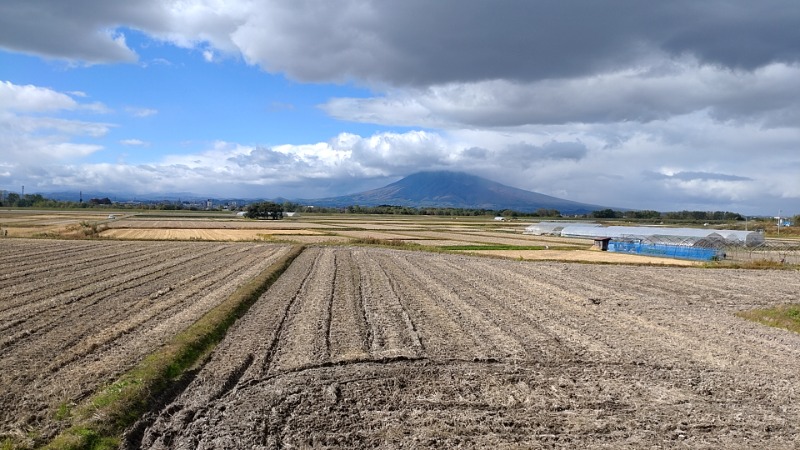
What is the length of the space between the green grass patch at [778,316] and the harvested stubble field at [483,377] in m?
0.77

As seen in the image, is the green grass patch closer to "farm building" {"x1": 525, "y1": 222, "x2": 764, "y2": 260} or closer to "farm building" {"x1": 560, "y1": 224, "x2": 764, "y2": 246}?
"farm building" {"x1": 525, "y1": 222, "x2": 764, "y2": 260}

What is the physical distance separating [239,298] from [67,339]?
617cm

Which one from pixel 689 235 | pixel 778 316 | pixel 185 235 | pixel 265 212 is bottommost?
pixel 778 316

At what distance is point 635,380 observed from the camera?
34.9 ft

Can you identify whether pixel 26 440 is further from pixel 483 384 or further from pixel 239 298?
pixel 239 298

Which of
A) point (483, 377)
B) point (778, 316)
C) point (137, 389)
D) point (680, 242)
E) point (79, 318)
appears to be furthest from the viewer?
point (680, 242)

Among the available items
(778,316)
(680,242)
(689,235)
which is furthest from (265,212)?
(778,316)

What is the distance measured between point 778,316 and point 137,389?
18426 millimetres

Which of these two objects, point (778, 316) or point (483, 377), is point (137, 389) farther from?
point (778, 316)

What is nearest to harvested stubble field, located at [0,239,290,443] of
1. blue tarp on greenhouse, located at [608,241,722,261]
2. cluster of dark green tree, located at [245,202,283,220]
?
blue tarp on greenhouse, located at [608,241,722,261]

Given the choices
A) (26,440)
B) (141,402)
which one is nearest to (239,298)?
(141,402)

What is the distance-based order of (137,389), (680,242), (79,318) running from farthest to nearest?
(680,242)
(79,318)
(137,389)

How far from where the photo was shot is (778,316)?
18859 mm

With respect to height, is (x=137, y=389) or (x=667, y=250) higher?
(x=137, y=389)
